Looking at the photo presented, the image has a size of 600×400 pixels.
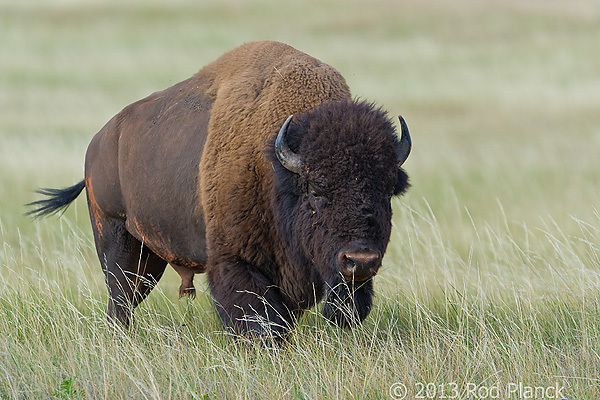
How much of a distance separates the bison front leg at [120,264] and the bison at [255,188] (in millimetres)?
10

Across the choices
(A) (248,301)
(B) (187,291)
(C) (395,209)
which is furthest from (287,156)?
(C) (395,209)

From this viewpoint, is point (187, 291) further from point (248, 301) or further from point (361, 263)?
point (361, 263)

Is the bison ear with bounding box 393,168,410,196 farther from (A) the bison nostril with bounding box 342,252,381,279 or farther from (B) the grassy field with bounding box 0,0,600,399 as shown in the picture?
(B) the grassy field with bounding box 0,0,600,399

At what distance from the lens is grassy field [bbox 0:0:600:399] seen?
4.21 meters

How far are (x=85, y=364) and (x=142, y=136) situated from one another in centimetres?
185

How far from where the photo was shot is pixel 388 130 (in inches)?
176

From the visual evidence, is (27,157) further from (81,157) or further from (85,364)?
(85,364)

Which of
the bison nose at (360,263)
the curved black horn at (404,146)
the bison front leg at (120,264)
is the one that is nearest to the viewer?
the bison nose at (360,263)

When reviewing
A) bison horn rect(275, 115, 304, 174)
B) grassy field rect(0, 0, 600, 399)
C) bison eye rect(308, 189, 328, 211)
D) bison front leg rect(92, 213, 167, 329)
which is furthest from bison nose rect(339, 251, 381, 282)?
bison front leg rect(92, 213, 167, 329)

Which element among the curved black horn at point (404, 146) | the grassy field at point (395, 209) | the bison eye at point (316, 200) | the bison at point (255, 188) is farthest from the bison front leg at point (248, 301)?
the curved black horn at point (404, 146)

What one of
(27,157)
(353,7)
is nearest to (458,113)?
(27,157)

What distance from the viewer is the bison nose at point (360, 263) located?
158 inches

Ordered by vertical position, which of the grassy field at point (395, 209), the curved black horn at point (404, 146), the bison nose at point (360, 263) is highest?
the curved black horn at point (404, 146)

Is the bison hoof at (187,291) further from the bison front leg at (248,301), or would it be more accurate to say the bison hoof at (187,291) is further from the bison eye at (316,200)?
the bison eye at (316,200)
